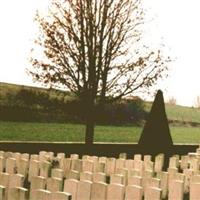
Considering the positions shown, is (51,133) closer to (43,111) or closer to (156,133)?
(43,111)

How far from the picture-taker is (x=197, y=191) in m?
7.91

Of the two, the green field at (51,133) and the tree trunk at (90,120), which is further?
the green field at (51,133)

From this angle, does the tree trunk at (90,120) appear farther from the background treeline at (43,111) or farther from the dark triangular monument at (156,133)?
the background treeline at (43,111)

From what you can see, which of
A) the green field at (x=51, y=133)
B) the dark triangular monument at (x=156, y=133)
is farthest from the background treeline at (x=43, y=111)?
the dark triangular monument at (x=156, y=133)

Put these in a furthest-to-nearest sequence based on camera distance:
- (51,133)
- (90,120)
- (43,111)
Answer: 1. (43,111)
2. (51,133)
3. (90,120)

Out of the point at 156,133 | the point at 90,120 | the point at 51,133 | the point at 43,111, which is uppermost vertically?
the point at 43,111

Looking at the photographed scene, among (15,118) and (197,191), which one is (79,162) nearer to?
(197,191)

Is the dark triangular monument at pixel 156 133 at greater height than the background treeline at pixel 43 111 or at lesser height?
lesser

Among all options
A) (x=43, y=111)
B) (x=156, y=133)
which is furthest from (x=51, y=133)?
(x=156, y=133)

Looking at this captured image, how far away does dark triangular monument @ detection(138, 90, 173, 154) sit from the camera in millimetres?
18922

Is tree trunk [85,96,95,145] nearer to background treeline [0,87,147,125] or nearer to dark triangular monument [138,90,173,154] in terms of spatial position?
dark triangular monument [138,90,173,154]

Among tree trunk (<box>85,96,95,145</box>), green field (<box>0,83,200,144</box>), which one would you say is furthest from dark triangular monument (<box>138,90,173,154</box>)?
green field (<box>0,83,200,144</box>)

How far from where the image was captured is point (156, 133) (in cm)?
1920

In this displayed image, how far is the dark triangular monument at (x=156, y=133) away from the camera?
62.1 feet
